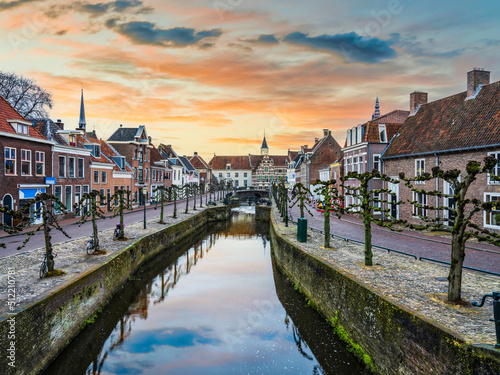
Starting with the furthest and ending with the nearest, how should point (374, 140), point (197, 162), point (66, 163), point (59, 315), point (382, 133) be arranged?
point (197, 162), point (382, 133), point (374, 140), point (66, 163), point (59, 315)

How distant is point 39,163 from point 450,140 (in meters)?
31.1

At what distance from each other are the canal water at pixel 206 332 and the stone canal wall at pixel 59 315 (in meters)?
0.47

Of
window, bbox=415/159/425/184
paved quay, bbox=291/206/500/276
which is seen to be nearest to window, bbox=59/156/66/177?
paved quay, bbox=291/206/500/276

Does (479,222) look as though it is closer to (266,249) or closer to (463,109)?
(463,109)

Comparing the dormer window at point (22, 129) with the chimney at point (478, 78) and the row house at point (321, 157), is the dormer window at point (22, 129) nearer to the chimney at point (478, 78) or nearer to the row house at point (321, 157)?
the chimney at point (478, 78)

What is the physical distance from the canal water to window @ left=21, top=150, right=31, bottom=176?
1309 cm

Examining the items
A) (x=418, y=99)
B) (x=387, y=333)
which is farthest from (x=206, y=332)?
(x=418, y=99)

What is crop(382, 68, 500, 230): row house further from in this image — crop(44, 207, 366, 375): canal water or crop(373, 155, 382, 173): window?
crop(44, 207, 366, 375): canal water

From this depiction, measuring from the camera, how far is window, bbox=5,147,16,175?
24.2 meters

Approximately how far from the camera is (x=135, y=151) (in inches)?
1956

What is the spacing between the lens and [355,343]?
10.6 m

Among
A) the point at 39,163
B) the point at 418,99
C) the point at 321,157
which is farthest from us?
the point at 321,157

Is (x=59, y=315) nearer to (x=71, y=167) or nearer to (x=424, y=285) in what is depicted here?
(x=424, y=285)

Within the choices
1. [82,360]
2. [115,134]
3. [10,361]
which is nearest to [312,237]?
[82,360]
